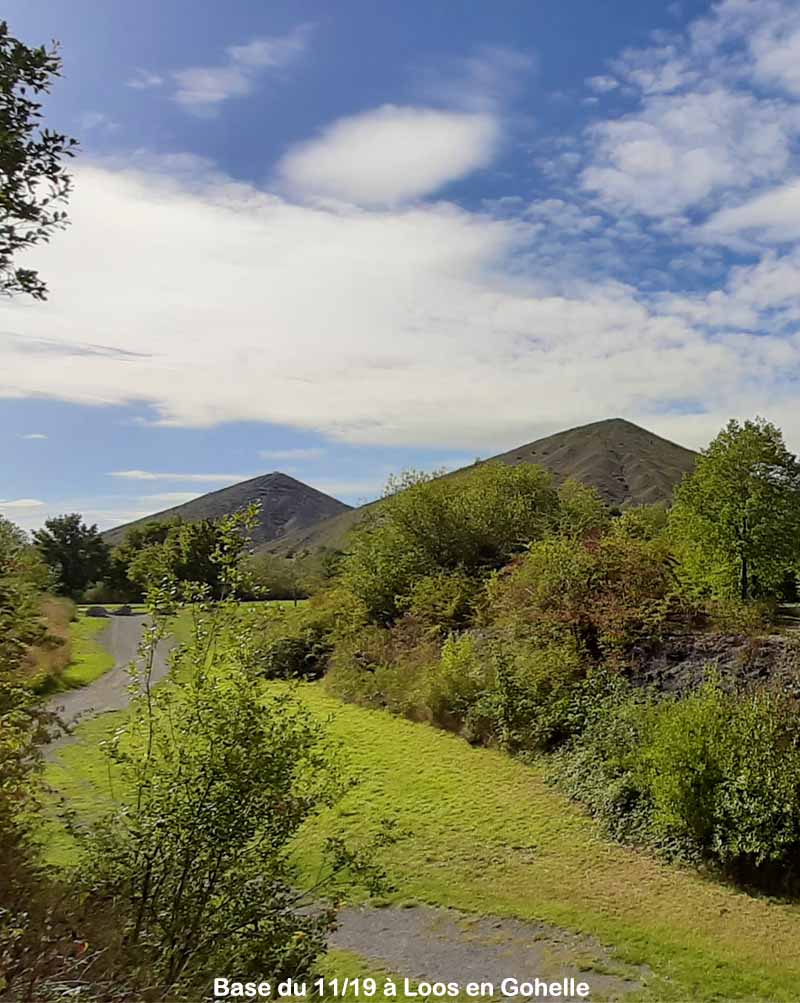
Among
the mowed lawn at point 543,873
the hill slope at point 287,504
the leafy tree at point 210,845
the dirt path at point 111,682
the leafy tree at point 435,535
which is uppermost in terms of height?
the hill slope at point 287,504

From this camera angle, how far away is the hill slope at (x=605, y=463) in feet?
260

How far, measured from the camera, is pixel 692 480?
16625mm

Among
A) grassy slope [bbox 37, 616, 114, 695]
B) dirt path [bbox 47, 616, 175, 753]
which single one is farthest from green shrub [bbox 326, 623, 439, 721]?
grassy slope [bbox 37, 616, 114, 695]

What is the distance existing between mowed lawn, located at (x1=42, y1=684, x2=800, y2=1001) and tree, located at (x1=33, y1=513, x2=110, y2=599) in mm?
36257

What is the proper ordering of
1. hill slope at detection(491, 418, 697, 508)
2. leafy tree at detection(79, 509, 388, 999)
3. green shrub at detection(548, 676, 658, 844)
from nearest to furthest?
1. leafy tree at detection(79, 509, 388, 999)
2. green shrub at detection(548, 676, 658, 844)
3. hill slope at detection(491, 418, 697, 508)

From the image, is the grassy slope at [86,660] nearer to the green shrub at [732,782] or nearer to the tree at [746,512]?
the green shrub at [732,782]

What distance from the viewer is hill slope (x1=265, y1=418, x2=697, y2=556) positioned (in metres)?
79.1

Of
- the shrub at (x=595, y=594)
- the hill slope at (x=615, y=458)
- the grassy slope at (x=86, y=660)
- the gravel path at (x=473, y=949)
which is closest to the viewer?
the gravel path at (x=473, y=949)

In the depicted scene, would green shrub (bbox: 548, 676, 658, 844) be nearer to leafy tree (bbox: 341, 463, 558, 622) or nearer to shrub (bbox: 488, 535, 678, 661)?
shrub (bbox: 488, 535, 678, 661)

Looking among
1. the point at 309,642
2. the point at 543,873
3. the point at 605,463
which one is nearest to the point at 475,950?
the point at 543,873

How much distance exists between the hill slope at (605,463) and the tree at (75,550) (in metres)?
26.5

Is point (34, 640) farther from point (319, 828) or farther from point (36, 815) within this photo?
point (319, 828)

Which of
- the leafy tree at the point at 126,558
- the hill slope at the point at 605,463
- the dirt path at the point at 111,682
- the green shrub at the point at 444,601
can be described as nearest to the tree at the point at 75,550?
the leafy tree at the point at 126,558

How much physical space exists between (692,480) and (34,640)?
15428mm
